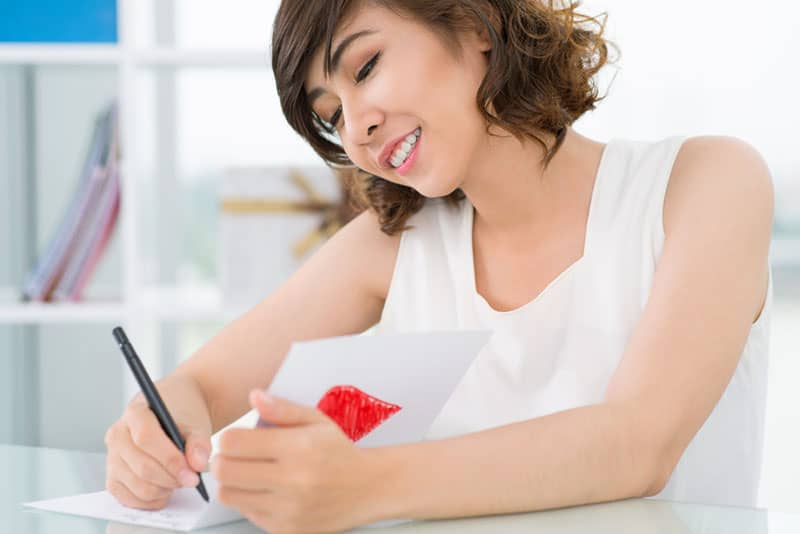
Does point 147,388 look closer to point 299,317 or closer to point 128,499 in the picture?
point 128,499

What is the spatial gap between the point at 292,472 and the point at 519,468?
0.70 feet

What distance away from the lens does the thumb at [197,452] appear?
92cm

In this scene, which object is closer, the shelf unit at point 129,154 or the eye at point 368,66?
the eye at point 368,66

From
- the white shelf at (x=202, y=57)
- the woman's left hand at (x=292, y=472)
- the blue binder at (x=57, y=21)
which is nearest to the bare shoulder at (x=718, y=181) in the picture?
the woman's left hand at (x=292, y=472)

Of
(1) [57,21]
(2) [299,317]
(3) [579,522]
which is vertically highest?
(1) [57,21]

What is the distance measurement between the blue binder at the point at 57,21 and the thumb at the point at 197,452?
1538 millimetres

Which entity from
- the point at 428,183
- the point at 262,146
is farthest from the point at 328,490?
the point at 262,146

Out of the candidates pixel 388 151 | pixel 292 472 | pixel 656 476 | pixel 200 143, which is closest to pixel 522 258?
pixel 388 151

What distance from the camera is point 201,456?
918 mm

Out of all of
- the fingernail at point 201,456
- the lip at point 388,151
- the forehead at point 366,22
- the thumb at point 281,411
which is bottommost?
the fingernail at point 201,456

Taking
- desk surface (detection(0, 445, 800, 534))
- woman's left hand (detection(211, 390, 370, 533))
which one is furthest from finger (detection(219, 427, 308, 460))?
desk surface (detection(0, 445, 800, 534))

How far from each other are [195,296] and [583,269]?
133cm

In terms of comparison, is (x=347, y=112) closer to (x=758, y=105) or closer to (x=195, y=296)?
(x=195, y=296)

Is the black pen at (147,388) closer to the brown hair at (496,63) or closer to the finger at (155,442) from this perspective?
the finger at (155,442)
